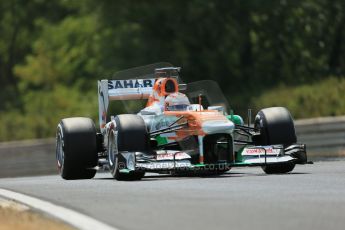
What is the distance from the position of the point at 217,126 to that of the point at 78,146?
7.57 ft

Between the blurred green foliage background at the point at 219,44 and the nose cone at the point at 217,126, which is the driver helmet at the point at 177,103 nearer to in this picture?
the nose cone at the point at 217,126

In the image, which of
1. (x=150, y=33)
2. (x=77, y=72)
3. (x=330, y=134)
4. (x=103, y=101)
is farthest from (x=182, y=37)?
(x=103, y=101)

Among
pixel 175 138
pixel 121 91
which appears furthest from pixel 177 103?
pixel 121 91

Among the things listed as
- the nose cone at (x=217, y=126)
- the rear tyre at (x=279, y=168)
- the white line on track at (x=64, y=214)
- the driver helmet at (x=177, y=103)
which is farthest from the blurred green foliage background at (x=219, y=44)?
the white line on track at (x=64, y=214)

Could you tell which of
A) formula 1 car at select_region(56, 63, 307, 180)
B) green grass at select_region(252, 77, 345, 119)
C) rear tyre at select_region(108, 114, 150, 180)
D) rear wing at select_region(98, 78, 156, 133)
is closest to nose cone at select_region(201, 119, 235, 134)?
formula 1 car at select_region(56, 63, 307, 180)

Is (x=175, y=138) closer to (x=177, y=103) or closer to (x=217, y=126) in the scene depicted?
(x=177, y=103)

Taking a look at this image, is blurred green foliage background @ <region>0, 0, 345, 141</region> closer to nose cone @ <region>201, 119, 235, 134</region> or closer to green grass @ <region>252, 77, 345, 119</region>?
green grass @ <region>252, 77, 345, 119</region>

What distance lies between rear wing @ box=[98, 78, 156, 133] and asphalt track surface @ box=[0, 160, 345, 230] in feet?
12.2

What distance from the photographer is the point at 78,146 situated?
659 inches

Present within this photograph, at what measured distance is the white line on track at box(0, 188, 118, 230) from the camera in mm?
9125

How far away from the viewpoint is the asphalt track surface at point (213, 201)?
365 inches

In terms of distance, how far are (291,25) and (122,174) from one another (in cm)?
2645

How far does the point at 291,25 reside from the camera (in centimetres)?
4138

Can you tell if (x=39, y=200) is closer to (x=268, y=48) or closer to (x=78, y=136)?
(x=78, y=136)
